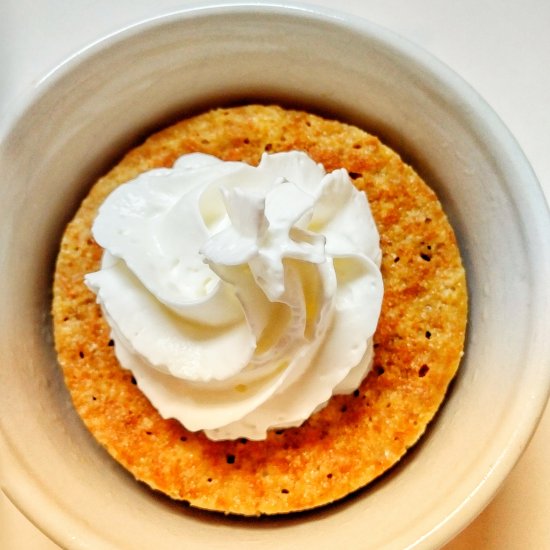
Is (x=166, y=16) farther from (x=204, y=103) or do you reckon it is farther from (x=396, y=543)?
(x=396, y=543)

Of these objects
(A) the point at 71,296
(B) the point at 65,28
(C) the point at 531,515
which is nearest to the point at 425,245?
(C) the point at 531,515

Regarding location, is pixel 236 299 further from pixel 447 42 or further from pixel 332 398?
pixel 447 42

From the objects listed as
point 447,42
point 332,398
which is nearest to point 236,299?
point 332,398

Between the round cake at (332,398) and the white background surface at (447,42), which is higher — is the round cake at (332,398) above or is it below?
below

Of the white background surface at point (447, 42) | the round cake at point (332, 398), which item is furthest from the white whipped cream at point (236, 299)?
the white background surface at point (447, 42)

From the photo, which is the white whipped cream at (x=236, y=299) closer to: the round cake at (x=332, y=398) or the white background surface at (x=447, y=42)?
the round cake at (x=332, y=398)
